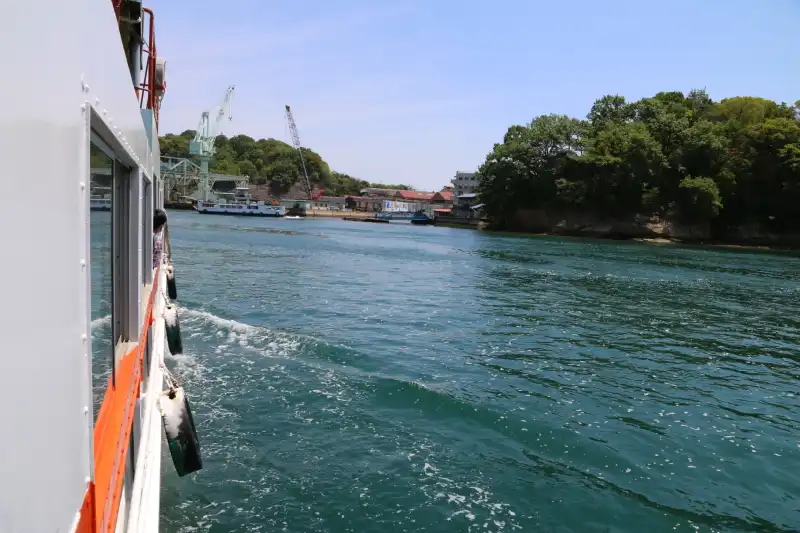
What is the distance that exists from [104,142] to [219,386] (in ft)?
22.8

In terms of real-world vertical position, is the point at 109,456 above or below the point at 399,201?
below

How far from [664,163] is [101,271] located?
231ft

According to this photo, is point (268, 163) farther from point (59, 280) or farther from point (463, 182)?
point (59, 280)

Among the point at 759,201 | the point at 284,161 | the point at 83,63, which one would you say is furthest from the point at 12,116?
the point at 284,161

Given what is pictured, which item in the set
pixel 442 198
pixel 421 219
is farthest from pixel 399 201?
pixel 421 219

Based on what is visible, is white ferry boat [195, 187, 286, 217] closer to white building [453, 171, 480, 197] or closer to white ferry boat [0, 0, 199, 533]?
white building [453, 171, 480, 197]

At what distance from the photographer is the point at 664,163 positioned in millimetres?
64500

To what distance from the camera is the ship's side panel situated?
1238 mm

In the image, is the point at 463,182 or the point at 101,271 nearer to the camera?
the point at 101,271

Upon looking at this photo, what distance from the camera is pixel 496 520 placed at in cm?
586

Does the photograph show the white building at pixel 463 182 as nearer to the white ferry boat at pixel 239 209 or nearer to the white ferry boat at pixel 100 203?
the white ferry boat at pixel 239 209

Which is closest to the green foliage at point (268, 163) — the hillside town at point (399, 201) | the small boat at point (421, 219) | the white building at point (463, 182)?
the hillside town at point (399, 201)

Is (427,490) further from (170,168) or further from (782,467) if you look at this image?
(170,168)

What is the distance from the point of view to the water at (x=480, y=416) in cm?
603
